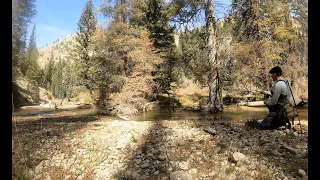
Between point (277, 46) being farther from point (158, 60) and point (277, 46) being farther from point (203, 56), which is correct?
point (158, 60)

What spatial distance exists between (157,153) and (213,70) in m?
3.23

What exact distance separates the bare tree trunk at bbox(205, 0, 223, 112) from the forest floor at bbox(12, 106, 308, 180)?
1779 millimetres

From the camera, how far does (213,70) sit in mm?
5227

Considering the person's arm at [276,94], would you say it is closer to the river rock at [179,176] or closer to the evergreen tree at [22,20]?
the river rock at [179,176]

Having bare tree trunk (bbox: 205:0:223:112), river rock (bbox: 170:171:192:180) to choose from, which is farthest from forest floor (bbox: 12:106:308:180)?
bare tree trunk (bbox: 205:0:223:112)

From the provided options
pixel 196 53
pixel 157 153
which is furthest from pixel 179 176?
pixel 196 53

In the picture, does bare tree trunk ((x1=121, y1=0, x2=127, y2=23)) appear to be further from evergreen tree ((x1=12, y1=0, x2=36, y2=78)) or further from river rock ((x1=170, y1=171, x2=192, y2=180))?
river rock ((x1=170, y1=171, x2=192, y2=180))

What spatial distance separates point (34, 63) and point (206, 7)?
15.8 feet

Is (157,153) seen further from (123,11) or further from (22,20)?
(123,11)

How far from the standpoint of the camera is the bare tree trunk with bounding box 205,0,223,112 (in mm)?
5074

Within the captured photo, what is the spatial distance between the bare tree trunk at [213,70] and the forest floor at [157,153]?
1.78m

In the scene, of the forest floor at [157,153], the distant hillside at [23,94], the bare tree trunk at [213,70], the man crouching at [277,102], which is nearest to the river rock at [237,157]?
the forest floor at [157,153]

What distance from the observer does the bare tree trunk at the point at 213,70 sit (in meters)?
5.07

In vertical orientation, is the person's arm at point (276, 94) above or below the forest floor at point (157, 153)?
above
